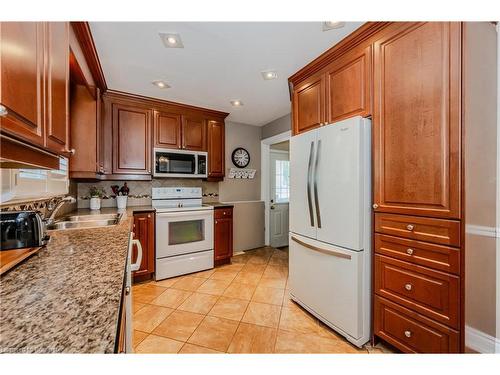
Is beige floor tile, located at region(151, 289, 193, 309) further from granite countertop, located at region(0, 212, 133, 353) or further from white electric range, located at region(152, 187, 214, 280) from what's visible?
granite countertop, located at region(0, 212, 133, 353)

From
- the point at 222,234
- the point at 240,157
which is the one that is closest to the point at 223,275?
the point at 222,234

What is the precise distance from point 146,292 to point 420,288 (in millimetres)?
2569

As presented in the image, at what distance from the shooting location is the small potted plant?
8.86ft

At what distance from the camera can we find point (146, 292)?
97.6 inches

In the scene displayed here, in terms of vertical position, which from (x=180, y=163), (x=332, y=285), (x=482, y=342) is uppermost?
(x=180, y=163)

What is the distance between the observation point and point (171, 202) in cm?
334

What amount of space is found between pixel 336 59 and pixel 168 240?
2.68m

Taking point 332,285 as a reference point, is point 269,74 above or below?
above

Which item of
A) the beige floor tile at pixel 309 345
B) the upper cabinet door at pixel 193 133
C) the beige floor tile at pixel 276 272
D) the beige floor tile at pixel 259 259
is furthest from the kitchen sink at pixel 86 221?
the beige floor tile at pixel 259 259

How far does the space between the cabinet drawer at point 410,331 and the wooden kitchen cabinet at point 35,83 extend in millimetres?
2094

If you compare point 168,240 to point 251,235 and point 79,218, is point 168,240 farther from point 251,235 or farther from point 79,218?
point 251,235

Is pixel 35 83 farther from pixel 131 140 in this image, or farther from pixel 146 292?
pixel 146 292

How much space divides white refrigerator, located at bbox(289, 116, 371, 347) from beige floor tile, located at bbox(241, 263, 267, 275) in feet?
3.56
